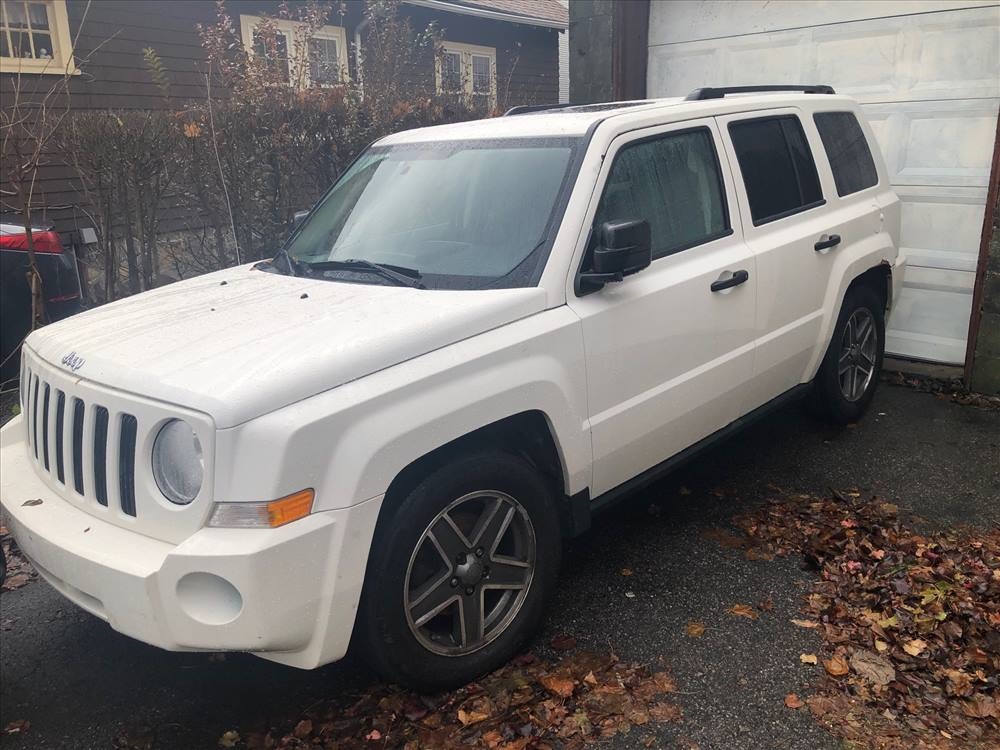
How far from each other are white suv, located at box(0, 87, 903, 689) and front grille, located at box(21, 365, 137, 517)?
0.04 feet

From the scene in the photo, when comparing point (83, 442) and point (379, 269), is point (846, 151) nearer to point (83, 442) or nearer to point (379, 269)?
point (379, 269)

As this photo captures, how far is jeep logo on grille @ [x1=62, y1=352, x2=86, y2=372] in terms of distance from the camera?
2.89 m

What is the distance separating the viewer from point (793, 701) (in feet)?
9.59

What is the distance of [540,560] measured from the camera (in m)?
3.22

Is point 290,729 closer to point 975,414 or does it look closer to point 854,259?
point 854,259

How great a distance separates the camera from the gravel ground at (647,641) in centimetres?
294

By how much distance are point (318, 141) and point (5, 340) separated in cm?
296

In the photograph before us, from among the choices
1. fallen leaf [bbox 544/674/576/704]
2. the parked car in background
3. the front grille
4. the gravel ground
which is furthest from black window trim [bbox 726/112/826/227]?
the parked car in background

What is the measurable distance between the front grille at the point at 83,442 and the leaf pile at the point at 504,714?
964 mm

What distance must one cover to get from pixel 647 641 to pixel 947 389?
4.01 meters

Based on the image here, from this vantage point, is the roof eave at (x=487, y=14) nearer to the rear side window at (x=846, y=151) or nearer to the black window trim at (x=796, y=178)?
the rear side window at (x=846, y=151)

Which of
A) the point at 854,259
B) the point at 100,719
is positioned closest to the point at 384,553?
the point at 100,719

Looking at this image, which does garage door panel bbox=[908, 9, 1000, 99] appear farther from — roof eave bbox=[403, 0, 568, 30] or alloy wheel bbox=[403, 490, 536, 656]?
roof eave bbox=[403, 0, 568, 30]

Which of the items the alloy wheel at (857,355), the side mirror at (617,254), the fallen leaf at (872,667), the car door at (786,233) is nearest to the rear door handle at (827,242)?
the car door at (786,233)
